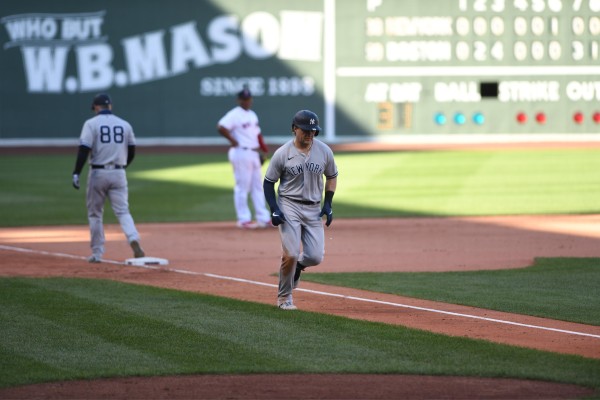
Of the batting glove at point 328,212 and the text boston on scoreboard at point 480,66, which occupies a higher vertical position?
the text boston on scoreboard at point 480,66

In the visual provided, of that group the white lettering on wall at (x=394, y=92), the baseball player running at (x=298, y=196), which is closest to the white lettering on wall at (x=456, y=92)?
the white lettering on wall at (x=394, y=92)

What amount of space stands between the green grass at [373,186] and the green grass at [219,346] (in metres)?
8.93

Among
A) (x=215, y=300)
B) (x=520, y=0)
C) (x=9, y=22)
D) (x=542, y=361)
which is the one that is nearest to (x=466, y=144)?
(x=520, y=0)

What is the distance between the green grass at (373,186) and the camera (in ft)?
→ 65.4

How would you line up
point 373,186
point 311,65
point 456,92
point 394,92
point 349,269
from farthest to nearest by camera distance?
point 311,65 < point 394,92 < point 456,92 < point 373,186 < point 349,269

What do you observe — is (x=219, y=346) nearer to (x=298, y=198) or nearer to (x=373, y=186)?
(x=298, y=198)

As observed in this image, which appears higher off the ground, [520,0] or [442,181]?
[520,0]

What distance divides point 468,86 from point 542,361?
26534mm

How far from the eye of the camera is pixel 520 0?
33.1 m

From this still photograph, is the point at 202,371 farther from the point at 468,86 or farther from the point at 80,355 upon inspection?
the point at 468,86

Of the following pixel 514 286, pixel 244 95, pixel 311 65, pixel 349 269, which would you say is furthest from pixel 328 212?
pixel 311 65

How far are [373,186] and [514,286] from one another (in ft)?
41.8

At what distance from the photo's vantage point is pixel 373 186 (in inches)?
953

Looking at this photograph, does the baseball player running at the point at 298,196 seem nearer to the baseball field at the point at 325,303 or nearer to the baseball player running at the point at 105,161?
the baseball field at the point at 325,303
